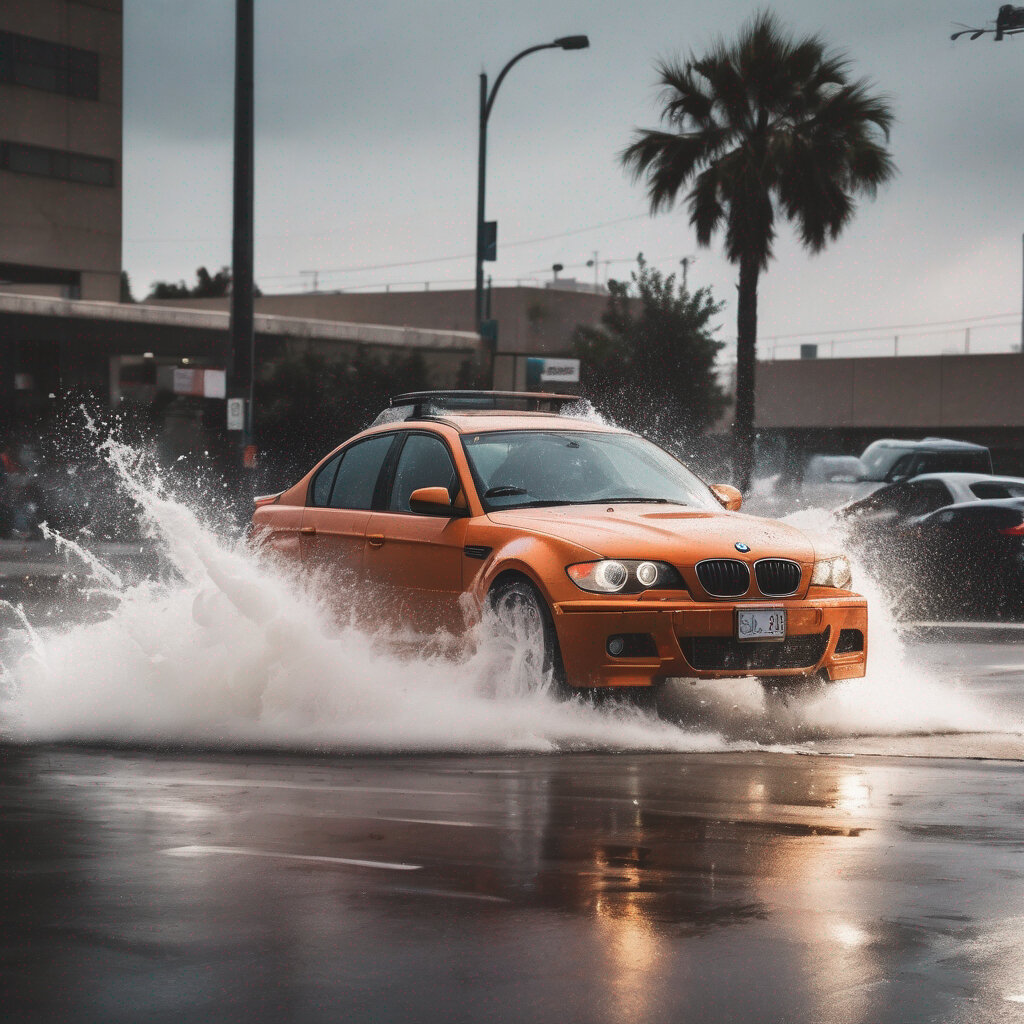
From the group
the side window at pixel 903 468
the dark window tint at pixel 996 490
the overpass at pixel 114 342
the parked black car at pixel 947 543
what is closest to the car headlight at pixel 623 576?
the parked black car at pixel 947 543

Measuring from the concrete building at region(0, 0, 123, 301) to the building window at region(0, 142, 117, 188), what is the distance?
31 millimetres

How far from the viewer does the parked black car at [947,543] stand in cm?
1628

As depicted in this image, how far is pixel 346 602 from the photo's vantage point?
31.8 feet

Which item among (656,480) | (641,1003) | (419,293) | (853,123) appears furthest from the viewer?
(419,293)

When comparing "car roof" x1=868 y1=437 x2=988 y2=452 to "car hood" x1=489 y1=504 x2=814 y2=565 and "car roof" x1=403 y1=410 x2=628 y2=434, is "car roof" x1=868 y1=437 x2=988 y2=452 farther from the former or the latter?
"car hood" x1=489 y1=504 x2=814 y2=565

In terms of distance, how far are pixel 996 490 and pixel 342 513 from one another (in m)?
10.0

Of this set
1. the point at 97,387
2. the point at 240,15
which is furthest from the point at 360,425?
the point at 240,15

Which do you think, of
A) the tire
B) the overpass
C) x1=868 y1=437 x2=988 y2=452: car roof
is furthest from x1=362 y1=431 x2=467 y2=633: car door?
the overpass

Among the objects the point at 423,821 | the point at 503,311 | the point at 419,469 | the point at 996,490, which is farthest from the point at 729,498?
the point at 503,311

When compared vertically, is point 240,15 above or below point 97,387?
above

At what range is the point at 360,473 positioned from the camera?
33.3ft

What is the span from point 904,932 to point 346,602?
545 cm

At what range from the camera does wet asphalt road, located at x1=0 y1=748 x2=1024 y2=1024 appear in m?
4.04

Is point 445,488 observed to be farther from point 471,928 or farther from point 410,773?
point 471,928
